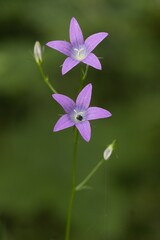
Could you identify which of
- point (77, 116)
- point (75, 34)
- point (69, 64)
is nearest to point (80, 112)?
point (77, 116)

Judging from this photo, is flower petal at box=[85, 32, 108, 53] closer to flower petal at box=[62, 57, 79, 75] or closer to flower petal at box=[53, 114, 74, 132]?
flower petal at box=[62, 57, 79, 75]

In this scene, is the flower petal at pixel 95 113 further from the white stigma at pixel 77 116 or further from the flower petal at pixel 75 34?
the flower petal at pixel 75 34

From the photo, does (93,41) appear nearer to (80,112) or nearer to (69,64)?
(69,64)

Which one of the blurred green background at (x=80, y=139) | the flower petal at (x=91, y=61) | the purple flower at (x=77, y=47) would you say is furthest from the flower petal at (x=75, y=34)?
the blurred green background at (x=80, y=139)

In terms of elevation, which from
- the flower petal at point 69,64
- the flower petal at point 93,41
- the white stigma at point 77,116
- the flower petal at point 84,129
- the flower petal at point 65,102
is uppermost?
the flower petal at point 93,41

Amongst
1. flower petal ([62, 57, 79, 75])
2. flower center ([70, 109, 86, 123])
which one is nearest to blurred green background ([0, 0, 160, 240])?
flower center ([70, 109, 86, 123])

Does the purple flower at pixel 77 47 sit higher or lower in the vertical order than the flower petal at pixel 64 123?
higher

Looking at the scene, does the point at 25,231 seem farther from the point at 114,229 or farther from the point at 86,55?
the point at 86,55
